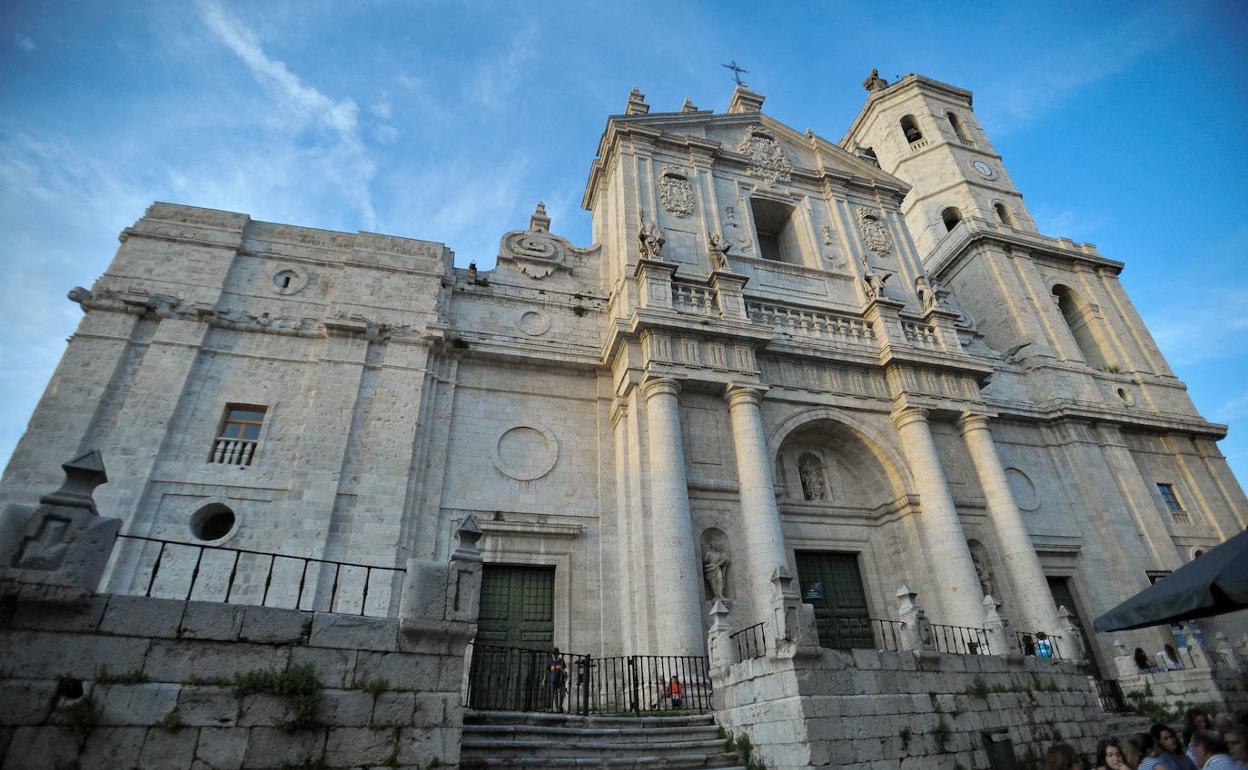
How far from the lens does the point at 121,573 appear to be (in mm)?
11078

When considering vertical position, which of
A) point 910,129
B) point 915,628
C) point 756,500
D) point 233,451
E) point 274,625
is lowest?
point 274,625

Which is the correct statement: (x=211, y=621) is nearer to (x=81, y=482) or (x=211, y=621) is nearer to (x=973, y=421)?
(x=81, y=482)

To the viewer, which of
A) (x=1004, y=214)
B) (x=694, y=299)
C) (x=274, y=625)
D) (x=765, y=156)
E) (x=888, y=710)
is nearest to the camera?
(x=274, y=625)

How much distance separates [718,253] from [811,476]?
6.41 metres

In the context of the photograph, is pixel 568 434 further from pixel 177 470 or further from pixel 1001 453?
pixel 1001 453

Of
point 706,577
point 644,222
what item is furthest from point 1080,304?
point 706,577

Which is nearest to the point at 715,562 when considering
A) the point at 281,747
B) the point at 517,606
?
the point at 517,606

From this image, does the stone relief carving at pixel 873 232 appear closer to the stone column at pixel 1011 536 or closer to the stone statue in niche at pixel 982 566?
the stone column at pixel 1011 536

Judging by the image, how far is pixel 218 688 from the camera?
5992mm

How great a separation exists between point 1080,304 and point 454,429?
24601mm

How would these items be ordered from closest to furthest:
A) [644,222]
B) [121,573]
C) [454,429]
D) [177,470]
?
[121,573], [177,470], [454,429], [644,222]

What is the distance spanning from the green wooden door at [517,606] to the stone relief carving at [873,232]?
15.2 metres

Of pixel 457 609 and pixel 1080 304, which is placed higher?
pixel 1080 304

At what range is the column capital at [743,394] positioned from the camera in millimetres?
14657
